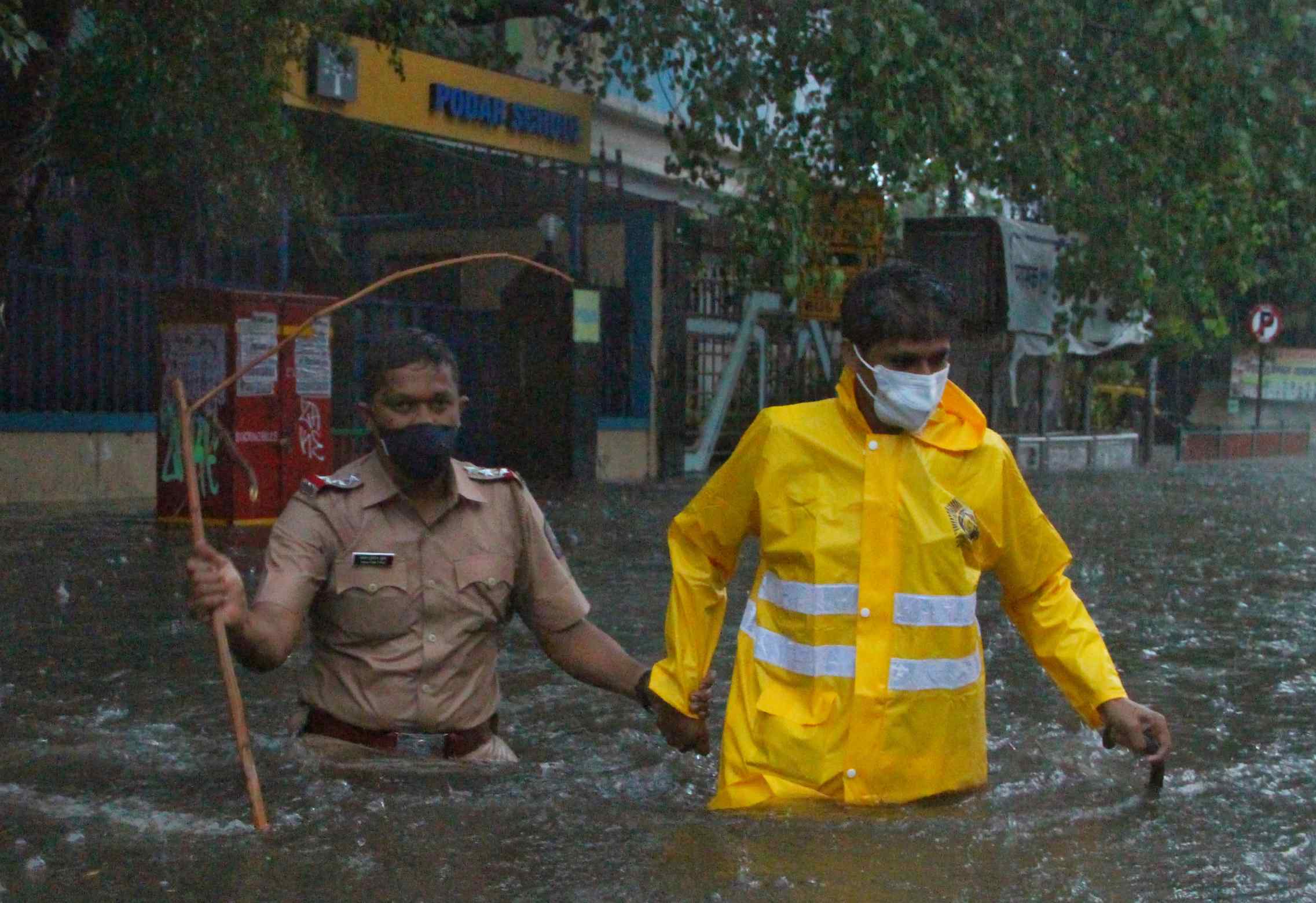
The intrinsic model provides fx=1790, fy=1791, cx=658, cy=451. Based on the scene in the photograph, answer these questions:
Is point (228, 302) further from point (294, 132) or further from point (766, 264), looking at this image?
point (766, 264)

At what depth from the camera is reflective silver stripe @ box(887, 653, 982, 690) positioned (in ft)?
12.6

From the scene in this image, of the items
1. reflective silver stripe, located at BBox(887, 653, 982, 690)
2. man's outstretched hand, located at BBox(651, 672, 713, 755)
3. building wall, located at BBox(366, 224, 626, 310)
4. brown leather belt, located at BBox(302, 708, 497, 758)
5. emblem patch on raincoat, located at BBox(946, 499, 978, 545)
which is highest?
building wall, located at BBox(366, 224, 626, 310)

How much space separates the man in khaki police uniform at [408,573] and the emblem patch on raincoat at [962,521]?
679mm

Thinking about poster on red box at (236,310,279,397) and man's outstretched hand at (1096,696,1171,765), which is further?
poster on red box at (236,310,279,397)

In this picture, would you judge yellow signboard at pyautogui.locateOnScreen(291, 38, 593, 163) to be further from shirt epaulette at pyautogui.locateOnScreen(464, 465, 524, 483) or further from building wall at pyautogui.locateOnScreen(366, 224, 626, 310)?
shirt epaulette at pyautogui.locateOnScreen(464, 465, 524, 483)

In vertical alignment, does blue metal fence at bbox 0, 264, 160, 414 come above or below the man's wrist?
above

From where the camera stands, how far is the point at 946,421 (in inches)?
155

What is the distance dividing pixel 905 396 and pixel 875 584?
408 millimetres

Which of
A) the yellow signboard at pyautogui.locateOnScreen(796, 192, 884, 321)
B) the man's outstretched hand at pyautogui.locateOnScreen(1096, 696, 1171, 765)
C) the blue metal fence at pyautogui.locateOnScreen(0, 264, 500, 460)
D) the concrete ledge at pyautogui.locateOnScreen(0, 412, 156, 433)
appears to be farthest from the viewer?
the yellow signboard at pyautogui.locateOnScreen(796, 192, 884, 321)

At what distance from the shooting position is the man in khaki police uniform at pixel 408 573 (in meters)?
4.20

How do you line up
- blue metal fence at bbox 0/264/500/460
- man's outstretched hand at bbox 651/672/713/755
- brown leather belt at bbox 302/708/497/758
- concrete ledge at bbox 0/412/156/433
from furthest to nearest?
blue metal fence at bbox 0/264/500/460 → concrete ledge at bbox 0/412/156/433 → brown leather belt at bbox 302/708/497/758 → man's outstretched hand at bbox 651/672/713/755

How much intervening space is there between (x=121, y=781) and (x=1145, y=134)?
11304mm

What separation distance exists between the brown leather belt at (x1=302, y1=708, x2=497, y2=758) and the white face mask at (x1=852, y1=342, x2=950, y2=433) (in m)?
1.35

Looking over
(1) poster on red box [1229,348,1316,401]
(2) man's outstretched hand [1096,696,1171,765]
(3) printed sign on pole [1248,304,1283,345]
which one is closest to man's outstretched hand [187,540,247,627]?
(2) man's outstretched hand [1096,696,1171,765]
